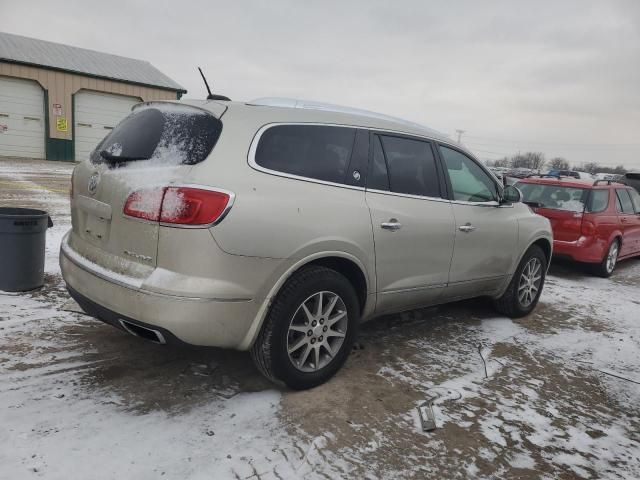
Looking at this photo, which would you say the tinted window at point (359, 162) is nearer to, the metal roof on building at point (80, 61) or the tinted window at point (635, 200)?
the tinted window at point (635, 200)

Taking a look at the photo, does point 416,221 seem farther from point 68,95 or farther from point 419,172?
point 68,95

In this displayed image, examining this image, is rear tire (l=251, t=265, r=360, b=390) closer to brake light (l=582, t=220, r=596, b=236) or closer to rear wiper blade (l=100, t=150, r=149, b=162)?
rear wiper blade (l=100, t=150, r=149, b=162)

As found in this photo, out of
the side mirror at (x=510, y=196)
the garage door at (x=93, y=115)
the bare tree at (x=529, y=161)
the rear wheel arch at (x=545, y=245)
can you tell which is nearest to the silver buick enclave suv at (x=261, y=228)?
the side mirror at (x=510, y=196)

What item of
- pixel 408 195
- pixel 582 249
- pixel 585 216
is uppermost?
pixel 408 195

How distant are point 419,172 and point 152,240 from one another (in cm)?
216

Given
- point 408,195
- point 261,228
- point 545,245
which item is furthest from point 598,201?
point 261,228

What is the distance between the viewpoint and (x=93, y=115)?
23109 mm

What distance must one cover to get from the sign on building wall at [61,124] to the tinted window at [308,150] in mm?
22590

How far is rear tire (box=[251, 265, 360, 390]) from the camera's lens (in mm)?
2883

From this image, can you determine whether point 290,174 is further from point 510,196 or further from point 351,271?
point 510,196

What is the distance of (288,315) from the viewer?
289 cm

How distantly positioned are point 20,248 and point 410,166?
3585 millimetres

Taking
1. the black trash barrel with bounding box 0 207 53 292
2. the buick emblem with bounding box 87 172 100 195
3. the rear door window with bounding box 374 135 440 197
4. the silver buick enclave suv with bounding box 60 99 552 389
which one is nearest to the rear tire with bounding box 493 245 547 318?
the silver buick enclave suv with bounding box 60 99 552 389

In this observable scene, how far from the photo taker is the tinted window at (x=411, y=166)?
3.61 metres
